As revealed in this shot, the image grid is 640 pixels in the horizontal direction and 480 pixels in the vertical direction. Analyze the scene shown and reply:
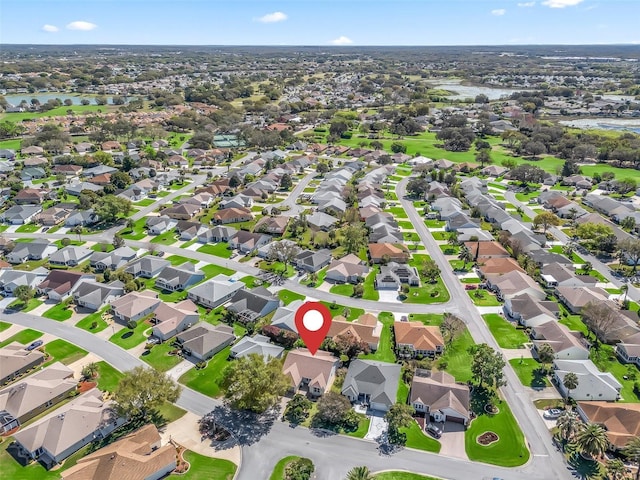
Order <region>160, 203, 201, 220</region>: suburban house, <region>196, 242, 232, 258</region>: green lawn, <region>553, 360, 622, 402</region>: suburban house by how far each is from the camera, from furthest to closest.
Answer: <region>160, 203, 201, 220</region>: suburban house → <region>196, 242, 232, 258</region>: green lawn → <region>553, 360, 622, 402</region>: suburban house

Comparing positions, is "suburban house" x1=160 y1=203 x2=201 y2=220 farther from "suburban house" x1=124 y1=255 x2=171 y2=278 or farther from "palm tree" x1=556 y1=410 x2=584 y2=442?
"palm tree" x1=556 y1=410 x2=584 y2=442

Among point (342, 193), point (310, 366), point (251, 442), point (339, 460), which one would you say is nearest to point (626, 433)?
point (339, 460)

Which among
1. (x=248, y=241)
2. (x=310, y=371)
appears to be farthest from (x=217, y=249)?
(x=310, y=371)

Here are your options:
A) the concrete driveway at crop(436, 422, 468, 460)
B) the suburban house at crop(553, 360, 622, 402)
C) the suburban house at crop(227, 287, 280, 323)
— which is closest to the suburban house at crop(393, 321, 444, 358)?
the concrete driveway at crop(436, 422, 468, 460)

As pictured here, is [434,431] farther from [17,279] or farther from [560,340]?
[17,279]

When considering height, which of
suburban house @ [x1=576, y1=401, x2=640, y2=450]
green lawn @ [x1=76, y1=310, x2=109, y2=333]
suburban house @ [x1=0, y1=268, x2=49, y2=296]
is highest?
suburban house @ [x1=0, y1=268, x2=49, y2=296]

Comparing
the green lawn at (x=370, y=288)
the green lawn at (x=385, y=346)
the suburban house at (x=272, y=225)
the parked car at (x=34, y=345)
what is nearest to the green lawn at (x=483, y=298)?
the green lawn at (x=385, y=346)

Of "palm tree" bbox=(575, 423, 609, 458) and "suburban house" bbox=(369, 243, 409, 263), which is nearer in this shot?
"palm tree" bbox=(575, 423, 609, 458)

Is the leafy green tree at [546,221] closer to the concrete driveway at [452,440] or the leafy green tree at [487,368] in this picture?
the leafy green tree at [487,368]
